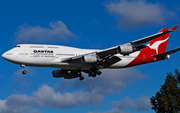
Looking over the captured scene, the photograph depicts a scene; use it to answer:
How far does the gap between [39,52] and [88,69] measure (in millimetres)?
10063

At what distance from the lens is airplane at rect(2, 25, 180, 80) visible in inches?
1692

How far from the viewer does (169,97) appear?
45.9 metres

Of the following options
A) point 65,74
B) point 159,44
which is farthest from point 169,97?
point 65,74

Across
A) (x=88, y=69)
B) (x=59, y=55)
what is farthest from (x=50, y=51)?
(x=88, y=69)

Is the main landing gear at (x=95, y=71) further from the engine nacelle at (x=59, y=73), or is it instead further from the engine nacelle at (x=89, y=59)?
the engine nacelle at (x=59, y=73)

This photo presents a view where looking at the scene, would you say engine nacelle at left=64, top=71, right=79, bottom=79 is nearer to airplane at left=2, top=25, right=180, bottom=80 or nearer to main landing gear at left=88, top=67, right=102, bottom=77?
airplane at left=2, top=25, right=180, bottom=80

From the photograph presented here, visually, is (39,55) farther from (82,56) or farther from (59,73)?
(59,73)

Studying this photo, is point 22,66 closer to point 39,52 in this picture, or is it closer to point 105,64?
point 39,52

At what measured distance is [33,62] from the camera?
43.9 meters

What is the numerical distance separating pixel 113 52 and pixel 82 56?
5026mm

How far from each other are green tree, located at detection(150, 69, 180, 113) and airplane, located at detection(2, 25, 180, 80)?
14.0 feet

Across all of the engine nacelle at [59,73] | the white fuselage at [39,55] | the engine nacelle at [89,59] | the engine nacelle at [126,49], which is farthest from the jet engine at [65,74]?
the engine nacelle at [126,49]

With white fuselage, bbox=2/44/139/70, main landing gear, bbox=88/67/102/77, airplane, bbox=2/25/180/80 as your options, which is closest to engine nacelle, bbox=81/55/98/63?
airplane, bbox=2/25/180/80

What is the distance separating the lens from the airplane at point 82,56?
42969 mm
